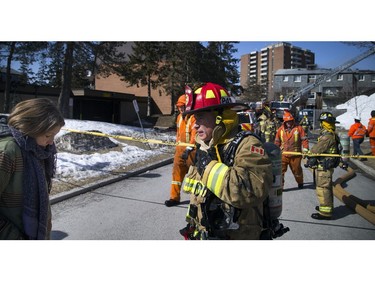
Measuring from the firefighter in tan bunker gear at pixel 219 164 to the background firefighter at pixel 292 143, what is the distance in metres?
4.41

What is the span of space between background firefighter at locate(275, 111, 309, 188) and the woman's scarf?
5.00m

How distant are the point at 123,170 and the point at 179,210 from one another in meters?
2.87

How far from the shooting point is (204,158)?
1.71 metres

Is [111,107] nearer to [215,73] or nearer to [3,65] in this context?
[215,73]

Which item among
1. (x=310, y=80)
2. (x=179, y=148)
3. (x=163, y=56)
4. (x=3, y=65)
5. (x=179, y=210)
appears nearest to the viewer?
(x=179, y=210)

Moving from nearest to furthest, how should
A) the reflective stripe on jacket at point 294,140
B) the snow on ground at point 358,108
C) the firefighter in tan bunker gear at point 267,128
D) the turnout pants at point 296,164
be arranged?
the turnout pants at point 296,164
the reflective stripe on jacket at point 294,140
the firefighter in tan bunker gear at point 267,128
the snow on ground at point 358,108

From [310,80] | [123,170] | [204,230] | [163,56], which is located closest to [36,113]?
[204,230]

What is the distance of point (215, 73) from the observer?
19.2 m

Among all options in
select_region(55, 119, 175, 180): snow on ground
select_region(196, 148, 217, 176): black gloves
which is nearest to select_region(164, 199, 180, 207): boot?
select_region(55, 119, 175, 180): snow on ground

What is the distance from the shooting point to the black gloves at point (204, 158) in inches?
66.3

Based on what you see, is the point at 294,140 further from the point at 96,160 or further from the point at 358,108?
the point at 358,108

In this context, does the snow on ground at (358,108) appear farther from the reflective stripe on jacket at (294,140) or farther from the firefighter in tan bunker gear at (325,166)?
the firefighter in tan bunker gear at (325,166)

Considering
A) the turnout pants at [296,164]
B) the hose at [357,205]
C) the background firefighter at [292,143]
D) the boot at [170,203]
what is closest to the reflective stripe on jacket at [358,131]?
the background firefighter at [292,143]

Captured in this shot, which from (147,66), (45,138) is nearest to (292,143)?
(45,138)
